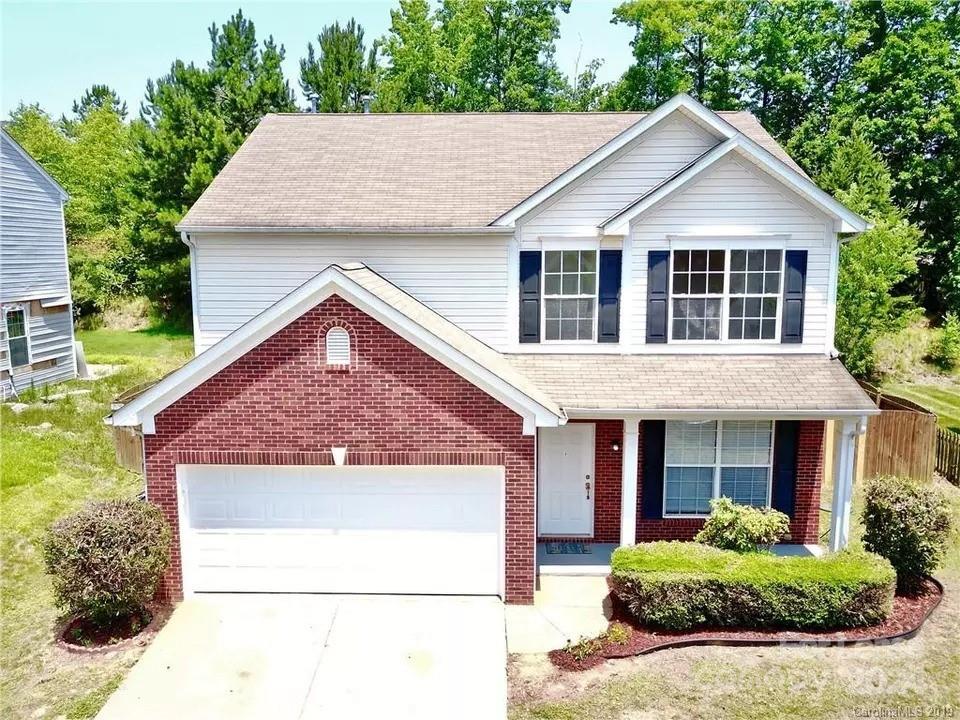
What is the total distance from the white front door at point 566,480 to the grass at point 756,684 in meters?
3.82

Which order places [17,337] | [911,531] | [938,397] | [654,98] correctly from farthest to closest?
[654,98], [938,397], [17,337], [911,531]

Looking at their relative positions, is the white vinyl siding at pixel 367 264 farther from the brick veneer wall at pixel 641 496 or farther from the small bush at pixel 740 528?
the small bush at pixel 740 528

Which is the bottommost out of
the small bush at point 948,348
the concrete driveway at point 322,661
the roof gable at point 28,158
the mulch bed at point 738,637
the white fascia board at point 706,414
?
Result: the concrete driveway at point 322,661

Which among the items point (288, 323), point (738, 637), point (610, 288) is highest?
point (610, 288)

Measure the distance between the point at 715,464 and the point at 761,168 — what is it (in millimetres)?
5103

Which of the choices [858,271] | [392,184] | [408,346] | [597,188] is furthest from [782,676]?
[858,271]

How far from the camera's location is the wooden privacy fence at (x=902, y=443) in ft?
50.6

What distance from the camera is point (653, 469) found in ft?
41.2

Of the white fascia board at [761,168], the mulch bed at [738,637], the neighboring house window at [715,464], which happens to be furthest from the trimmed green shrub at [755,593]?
the white fascia board at [761,168]

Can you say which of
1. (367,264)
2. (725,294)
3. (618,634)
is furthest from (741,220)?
(618,634)

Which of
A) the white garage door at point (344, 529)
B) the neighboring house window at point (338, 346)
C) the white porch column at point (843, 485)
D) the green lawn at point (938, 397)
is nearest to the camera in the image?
the neighboring house window at point (338, 346)

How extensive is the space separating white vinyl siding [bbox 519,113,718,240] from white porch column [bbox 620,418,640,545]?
11.5 ft

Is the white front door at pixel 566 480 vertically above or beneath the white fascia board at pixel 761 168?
beneath

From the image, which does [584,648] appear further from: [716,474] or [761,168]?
[761,168]
